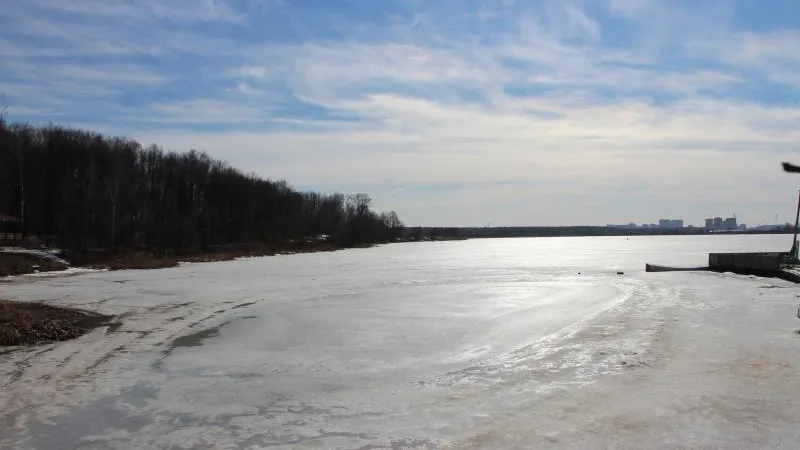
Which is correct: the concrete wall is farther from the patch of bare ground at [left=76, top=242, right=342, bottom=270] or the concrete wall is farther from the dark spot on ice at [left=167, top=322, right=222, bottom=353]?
the patch of bare ground at [left=76, top=242, right=342, bottom=270]

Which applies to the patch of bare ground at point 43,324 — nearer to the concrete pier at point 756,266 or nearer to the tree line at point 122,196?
the concrete pier at point 756,266

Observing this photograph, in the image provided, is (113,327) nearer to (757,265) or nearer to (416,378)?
(416,378)

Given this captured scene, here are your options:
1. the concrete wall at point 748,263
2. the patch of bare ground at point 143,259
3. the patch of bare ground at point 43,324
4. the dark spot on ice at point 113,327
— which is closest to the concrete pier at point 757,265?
the concrete wall at point 748,263

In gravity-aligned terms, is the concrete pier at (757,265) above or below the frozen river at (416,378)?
above

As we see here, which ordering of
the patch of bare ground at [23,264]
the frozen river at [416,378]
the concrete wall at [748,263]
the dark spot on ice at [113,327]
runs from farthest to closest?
1. the patch of bare ground at [23,264]
2. the concrete wall at [748,263]
3. the dark spot on ice at [113,327]
4. the frozen river at [416,378]

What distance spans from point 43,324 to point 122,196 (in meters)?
45.5

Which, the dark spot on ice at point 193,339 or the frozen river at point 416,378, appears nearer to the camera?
the frozen river at point 416,378

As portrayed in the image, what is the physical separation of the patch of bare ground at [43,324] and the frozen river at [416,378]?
0.54 m

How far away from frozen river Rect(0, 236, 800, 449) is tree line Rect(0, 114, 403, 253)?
36.5m

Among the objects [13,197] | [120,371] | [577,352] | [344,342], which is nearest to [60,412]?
[120,371]

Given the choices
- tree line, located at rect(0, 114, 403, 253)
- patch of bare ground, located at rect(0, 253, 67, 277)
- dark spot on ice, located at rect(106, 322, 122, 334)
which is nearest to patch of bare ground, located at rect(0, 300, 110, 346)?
dark spot on ice, located at rect(106, 322, 122, 334)

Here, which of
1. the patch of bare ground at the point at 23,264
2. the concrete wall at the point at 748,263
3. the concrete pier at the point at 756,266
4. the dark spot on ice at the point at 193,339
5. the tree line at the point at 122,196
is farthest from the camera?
the tree line at the point at 122,196

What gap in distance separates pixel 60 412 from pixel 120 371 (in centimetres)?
203

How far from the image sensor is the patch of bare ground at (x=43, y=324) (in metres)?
10.5
